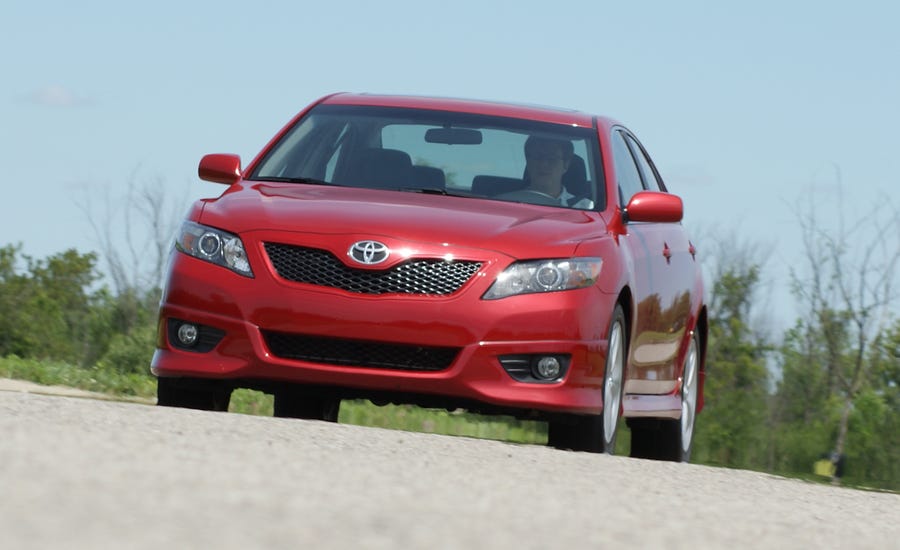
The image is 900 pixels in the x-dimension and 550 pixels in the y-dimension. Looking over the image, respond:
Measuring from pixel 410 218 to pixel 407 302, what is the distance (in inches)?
17.5

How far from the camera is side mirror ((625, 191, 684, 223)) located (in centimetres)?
924

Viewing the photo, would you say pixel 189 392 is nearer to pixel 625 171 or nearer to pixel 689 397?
pixel 625 171

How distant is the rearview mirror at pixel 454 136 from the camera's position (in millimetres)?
9672

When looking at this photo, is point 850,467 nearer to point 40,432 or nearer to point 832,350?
point 832,350

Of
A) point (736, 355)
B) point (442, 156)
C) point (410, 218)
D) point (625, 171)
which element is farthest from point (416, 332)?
point (736, 355)

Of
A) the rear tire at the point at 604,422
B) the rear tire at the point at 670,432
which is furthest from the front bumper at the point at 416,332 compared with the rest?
the rear tire at the point at 670,432

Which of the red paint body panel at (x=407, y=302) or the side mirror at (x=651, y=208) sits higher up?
the side mirror at (x=651, y=208)

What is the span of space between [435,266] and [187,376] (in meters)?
1.25

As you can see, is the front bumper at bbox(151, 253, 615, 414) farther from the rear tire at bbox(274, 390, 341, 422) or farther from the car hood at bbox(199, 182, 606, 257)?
the rear tire at bbox(274, 390, 341, 422)

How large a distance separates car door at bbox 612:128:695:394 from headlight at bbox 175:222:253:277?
188 cm

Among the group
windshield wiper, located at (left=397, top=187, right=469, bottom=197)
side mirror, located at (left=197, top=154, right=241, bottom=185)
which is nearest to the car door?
windshield wiper, located at (left=397, top=187, right=469, bottom=197)

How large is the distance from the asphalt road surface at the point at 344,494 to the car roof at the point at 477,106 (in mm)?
2329

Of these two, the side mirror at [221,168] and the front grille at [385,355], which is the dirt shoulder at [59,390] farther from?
the front grille at [385,355]

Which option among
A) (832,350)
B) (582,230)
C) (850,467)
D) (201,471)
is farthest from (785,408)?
(201,471)
